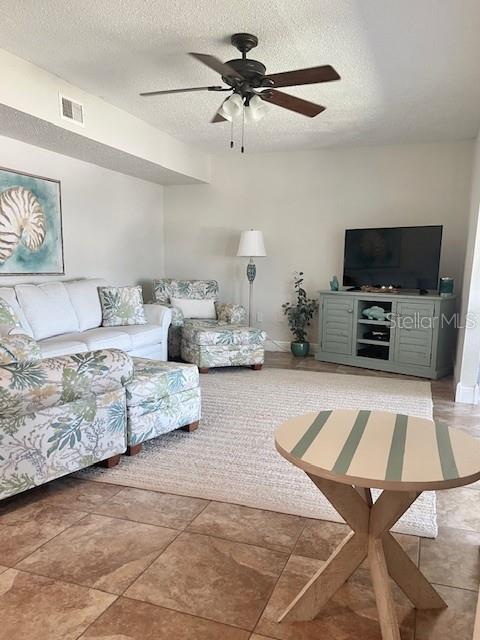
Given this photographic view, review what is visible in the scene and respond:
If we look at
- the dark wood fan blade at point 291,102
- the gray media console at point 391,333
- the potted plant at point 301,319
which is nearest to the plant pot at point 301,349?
the potted plant at point 301,319

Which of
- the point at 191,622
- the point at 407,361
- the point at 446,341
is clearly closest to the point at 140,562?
the point at 191,622

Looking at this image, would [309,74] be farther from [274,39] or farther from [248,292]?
[248,292]

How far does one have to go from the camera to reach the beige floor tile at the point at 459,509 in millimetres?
2049

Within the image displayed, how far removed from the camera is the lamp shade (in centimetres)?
540

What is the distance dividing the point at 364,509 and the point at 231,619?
560 millimetres

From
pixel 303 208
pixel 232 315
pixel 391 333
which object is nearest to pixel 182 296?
pixel 232 315

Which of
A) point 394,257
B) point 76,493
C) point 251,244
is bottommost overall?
point 76,493

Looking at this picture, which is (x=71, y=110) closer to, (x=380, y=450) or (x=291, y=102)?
(x=291, y=102)

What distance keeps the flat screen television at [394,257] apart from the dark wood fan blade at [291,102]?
7.07 ft

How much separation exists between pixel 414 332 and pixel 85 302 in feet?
10.8

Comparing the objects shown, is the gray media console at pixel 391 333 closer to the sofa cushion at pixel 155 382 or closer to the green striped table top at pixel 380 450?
the sofa cushion at pixel 155 382

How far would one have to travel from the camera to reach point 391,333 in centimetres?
485

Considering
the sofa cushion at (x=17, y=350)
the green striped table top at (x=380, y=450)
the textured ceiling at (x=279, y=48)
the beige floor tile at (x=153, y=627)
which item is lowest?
the beige floor tile at (x=153, y=627)

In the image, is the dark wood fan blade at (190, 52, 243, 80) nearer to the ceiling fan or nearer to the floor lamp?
the ceiling fan
